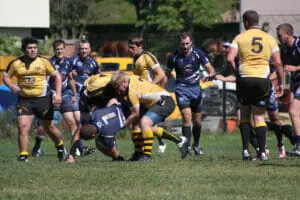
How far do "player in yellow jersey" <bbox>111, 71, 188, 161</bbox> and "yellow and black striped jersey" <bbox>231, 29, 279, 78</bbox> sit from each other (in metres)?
1.30

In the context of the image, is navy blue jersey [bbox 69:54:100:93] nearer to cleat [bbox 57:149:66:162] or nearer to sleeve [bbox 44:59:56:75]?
cleat [bbox 57:149:66:162]

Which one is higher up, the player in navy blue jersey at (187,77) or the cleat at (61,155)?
the player in navy blue jersey at (187,77)

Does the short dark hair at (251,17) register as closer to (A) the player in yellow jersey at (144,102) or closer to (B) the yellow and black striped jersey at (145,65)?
(A) the player in yellow jersey at (144,102)

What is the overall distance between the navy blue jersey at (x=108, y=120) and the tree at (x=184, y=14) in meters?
35.6

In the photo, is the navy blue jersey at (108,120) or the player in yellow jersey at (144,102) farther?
the navy blue jersey at (108,120)

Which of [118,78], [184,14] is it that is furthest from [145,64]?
[184,14]

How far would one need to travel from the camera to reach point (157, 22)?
49844 millimetres

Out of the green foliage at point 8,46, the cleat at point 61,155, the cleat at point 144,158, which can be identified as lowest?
the green foliage at point 8,46

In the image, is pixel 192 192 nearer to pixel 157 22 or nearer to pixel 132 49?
pixel 132 49

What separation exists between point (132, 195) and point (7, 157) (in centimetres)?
677

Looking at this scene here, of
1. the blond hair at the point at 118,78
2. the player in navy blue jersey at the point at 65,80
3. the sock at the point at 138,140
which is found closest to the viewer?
the blond hair at the point at 118,78

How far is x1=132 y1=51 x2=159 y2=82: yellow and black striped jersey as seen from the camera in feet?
49.9

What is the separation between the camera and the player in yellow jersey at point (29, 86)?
1419 cm

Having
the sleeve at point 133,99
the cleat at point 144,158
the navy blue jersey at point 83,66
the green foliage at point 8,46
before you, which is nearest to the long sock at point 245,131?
the cleat at point 144,158
